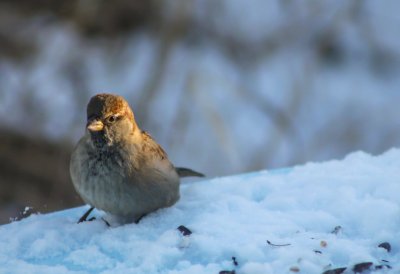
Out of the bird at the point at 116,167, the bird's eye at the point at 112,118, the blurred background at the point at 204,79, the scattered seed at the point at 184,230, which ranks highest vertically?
the blurred background at the point at 204,79

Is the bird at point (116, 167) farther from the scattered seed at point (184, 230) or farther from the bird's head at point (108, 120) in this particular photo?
the scattered seed at point (184, 230)

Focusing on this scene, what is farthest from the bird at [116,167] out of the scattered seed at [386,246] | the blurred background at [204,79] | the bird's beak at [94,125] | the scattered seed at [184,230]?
the blurred background at [204,79]

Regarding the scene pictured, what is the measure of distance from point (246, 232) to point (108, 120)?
584 mm

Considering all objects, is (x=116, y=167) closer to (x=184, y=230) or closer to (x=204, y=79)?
(x=184, y=230)

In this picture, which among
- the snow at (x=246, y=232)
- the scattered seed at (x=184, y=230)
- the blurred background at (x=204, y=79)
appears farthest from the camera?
the blurred background at (x=204, y=79)

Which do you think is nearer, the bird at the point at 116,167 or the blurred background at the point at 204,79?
the bird at the point at 116,167

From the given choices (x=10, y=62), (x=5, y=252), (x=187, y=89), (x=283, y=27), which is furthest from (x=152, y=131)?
(x=5, y=252)

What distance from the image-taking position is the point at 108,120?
243 cm

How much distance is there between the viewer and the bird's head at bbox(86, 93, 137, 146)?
2396 millimetres

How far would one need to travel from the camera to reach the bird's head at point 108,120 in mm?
2396

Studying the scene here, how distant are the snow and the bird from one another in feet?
0.21

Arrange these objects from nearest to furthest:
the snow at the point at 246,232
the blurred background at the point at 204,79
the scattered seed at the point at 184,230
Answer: the snow at the point at 246,232 < the scattered seed at the point at 184,230 < the blurred background at the point at 204,79

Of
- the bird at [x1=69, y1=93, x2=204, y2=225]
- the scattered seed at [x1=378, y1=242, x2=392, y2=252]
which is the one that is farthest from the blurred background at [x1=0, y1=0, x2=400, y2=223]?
the scattered seed at [x1=378, y1=242, x2=392, y2=252]

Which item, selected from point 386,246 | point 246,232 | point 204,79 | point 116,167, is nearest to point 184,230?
point 246,232
